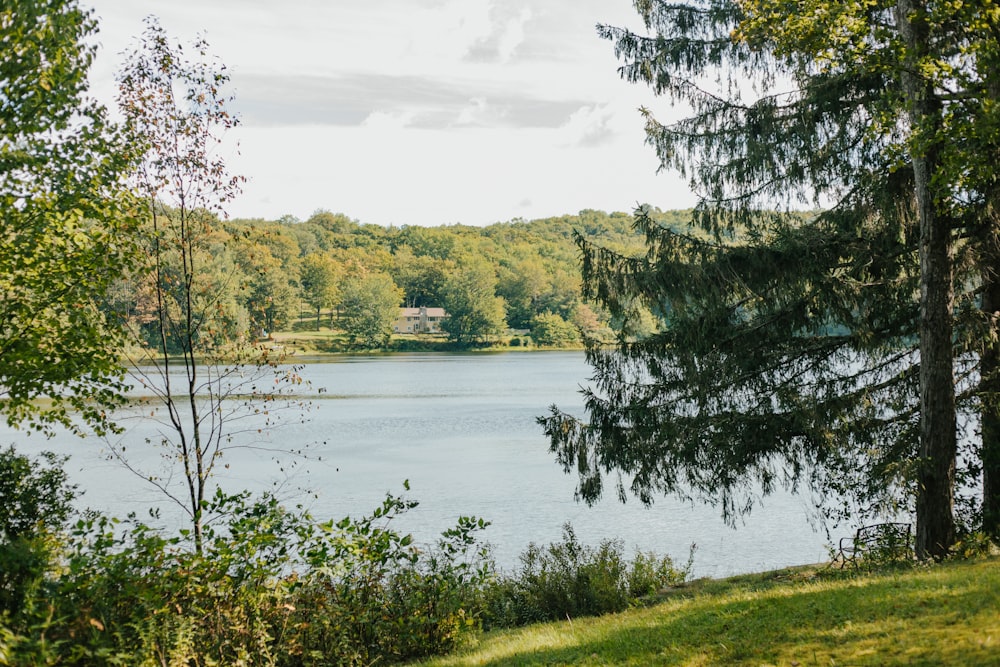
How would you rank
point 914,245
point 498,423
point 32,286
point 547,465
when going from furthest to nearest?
point 498,423 → point 547,465 → point 914,245 → point 32,286

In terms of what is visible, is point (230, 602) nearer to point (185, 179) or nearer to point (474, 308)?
point (185, 179)

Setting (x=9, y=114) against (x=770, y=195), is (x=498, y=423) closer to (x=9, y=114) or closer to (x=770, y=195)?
(x=770, y=195)

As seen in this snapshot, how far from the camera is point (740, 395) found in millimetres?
9500

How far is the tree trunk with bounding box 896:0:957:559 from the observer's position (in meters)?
7.55

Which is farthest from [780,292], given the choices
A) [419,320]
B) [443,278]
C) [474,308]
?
[443,278]

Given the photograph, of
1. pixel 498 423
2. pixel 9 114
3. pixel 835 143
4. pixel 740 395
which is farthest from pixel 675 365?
pixel 498 423

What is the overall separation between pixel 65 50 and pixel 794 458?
865cm

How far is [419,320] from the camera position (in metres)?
85.3

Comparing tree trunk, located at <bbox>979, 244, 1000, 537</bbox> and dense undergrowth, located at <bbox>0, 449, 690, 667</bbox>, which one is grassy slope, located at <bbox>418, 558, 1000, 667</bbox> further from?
tree trunk, located at <bbox>979, 244, 1000, 537</bbox>

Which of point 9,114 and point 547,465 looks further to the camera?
point 547,465

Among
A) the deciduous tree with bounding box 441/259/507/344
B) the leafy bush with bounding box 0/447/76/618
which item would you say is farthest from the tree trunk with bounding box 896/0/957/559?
the deciduous tree with bounding box 441/259/507/344

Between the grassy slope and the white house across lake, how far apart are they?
7439cm

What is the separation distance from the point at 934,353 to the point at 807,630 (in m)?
3.77

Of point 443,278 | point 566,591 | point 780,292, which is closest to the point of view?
point 566,591
